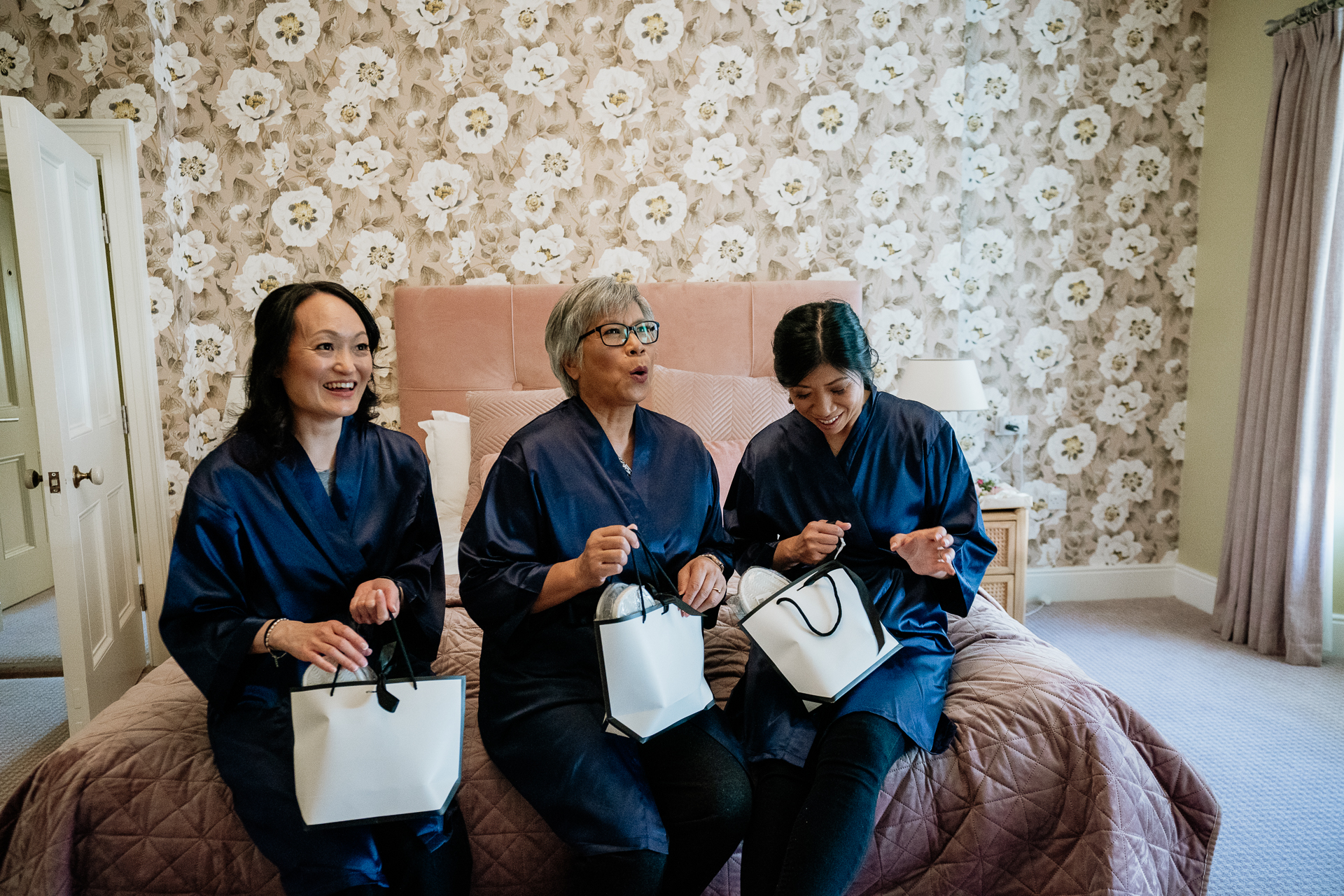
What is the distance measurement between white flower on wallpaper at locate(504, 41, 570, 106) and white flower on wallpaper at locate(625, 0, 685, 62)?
0.28 m

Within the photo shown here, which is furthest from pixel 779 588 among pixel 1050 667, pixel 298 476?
pixel 298 476

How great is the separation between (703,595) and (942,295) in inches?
88.8

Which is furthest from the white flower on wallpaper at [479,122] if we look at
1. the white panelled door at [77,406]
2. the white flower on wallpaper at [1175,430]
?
the white flower on wallpaper at [1175,430]

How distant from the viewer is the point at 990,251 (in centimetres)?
331

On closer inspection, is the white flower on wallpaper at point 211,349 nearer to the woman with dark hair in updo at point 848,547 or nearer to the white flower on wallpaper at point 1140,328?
the woman with dark hair in updo at point 848,547

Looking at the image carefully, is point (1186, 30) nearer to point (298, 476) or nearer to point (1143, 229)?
point (1143, 229)

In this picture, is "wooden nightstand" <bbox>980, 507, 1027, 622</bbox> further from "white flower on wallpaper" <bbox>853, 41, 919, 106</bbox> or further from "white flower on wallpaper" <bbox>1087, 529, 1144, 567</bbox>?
"white flower on wallpaper" <bbox>853, 41, 919, 106</bbox>

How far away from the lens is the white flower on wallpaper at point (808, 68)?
3.10 metres

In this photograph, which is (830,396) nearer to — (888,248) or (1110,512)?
(888,248)

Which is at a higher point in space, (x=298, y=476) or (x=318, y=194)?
(x=318, y=194)

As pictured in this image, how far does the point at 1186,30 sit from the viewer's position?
325 cm

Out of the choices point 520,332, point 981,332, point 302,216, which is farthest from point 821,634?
point 302,216

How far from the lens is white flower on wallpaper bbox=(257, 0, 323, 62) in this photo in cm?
290

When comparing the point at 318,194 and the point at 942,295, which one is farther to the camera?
the point at 942,295
